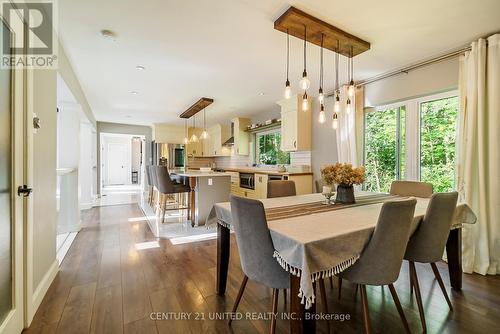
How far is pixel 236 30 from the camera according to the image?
219 centimetres

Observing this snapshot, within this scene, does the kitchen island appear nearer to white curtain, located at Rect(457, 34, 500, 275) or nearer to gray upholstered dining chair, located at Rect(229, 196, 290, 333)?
gray upholstered dining chair, located at Rect(229, 196, 290, 333)

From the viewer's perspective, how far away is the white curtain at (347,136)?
143 inches

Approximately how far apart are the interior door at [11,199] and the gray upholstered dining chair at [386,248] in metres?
2.13

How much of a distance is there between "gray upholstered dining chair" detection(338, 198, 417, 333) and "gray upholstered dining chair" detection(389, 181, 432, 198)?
1.44 metres

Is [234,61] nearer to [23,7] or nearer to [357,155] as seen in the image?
[23,7]

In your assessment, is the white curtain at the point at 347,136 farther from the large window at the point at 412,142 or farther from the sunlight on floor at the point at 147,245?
the sunlight on floor at the point at 147,245

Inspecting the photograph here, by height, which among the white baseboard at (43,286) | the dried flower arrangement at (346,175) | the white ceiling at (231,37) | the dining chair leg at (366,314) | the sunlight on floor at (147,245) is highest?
the white ceiling at (231,37)

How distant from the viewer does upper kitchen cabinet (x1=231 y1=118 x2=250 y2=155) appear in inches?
253

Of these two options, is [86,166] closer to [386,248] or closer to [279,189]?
[279,189]

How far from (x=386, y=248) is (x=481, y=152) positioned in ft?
6.49

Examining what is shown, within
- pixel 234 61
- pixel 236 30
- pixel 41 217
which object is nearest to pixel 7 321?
pixel 41 217

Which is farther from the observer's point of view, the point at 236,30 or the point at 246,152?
the point at 246,152

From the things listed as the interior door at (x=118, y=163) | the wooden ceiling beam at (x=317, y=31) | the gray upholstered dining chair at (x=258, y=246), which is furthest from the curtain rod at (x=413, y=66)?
the interior door at (x=118, y=163)

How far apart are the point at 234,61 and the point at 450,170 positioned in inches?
119
